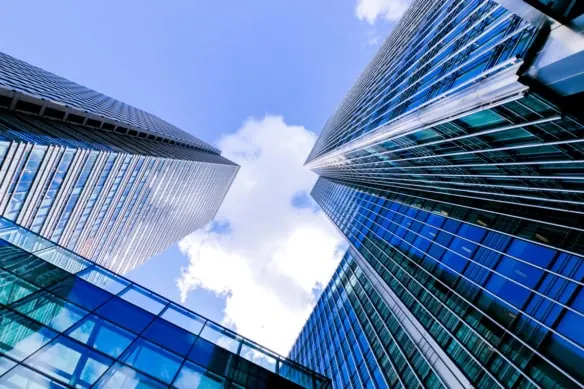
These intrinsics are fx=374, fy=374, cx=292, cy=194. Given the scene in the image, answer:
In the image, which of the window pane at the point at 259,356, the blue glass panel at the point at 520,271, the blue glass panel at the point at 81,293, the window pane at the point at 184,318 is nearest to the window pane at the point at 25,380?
the blue glass panel at the point at 81,293

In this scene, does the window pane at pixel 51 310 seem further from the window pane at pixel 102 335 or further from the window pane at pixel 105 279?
the window pane at pixel 105 279

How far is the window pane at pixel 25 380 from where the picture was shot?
9.68m

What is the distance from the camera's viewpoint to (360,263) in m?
57.2

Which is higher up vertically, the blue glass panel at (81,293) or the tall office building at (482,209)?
the tall office building at (482,209)

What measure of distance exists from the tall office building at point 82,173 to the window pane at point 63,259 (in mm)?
27451

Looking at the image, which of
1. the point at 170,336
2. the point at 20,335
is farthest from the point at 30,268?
the point at 170,336

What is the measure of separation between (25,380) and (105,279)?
6.73 metres

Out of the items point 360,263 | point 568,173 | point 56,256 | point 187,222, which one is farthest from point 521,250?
point 187,222

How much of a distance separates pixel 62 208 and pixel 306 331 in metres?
47.4

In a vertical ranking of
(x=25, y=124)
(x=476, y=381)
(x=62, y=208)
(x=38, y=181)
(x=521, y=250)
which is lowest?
(x=62, y=208)

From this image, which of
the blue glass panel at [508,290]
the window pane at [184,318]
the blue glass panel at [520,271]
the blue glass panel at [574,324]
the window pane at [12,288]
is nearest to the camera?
the window pane at [12,288]

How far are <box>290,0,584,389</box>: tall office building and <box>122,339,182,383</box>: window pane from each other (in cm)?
1574

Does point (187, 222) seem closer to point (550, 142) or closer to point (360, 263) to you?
point (360, 263)

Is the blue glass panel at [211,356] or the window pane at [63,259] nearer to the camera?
the blue glass panel at [211,356]
